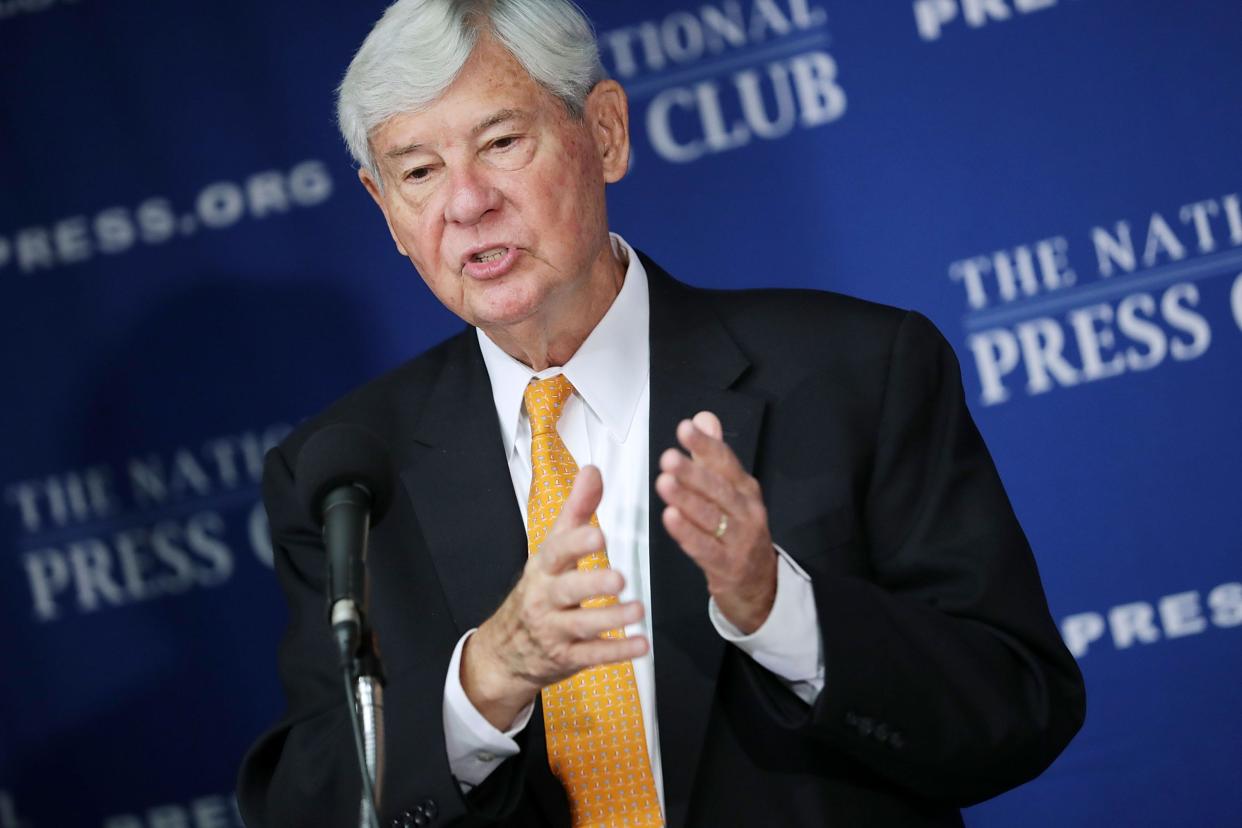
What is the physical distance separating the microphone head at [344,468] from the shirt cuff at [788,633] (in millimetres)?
412

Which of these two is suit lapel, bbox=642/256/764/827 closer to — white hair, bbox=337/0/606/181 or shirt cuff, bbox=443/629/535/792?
shirt cuff, bbox=443/629/535/792

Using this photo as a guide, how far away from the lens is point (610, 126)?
236cm

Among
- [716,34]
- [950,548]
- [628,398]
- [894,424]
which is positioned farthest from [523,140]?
[716,34]

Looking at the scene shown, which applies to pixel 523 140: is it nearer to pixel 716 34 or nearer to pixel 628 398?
pixel 628 398

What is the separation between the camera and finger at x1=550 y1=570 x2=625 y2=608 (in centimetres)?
160

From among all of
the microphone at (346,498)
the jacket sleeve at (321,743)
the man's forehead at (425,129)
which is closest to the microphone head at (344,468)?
the microphone at (346,498)

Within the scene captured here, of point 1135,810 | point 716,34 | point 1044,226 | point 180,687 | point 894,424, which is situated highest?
point 716,34

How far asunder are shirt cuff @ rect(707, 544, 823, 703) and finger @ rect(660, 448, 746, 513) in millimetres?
158

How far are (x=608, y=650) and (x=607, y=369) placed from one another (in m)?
0.64

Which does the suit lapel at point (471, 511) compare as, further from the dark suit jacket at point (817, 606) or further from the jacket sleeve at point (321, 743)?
the jacket sleeve at point (321, 743)

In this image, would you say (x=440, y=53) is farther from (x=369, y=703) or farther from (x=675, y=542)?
(x=369, y=703)

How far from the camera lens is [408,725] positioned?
188cm

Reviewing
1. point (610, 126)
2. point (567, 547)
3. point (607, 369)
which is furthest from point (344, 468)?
point (610, 126)

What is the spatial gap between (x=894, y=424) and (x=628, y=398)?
1.24 feet
